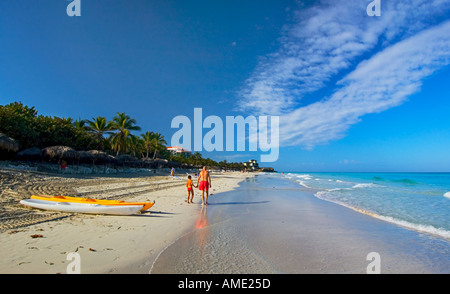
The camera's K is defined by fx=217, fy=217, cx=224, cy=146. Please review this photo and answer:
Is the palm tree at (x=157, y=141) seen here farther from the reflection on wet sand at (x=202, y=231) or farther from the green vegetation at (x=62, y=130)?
the reflection on wet sand at (x=202, y=231)

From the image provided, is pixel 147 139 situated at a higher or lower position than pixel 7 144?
higher

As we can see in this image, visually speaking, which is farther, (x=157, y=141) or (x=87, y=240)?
(x=157, y=141)

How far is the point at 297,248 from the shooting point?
4.47m

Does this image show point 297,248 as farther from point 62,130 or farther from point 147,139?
point 147,139

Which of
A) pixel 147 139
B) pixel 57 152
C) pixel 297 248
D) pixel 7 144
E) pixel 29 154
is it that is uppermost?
pixel 147 139

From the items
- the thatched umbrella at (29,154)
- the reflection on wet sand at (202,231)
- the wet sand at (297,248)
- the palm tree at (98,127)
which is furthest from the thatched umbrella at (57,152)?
the wet sand at (297,248)

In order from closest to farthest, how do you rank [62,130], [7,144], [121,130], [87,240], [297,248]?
[87,240], [297,248], [7,144], [62,130], [121,130]

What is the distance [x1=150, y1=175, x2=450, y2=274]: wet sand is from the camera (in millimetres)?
3531

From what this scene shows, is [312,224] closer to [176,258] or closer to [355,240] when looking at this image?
[355,240]

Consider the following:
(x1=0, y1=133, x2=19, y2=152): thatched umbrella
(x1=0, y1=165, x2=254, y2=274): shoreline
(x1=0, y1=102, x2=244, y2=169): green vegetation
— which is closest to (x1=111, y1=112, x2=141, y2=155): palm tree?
(x1=0, y1=102, x2=244, y2=169): green vegetation

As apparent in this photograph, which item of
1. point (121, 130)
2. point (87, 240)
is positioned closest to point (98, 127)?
point (121, 130)

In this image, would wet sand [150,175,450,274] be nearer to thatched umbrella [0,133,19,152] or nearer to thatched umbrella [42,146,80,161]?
thatched umbrella [0,133,19,152]

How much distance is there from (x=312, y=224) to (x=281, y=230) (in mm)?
1496
